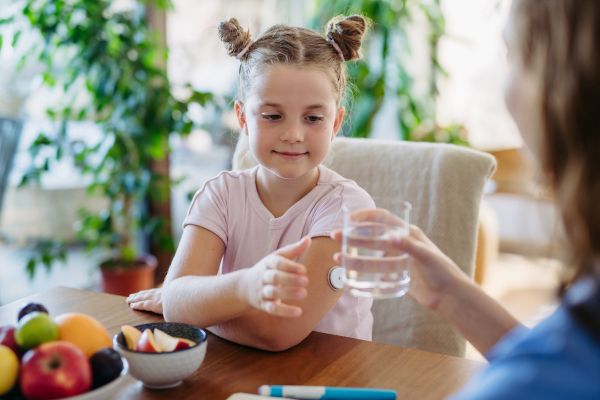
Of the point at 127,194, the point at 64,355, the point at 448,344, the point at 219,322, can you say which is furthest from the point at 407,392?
the point at 127,194

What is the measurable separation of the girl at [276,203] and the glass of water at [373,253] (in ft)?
→ 0.79

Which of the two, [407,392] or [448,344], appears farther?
[448,344]

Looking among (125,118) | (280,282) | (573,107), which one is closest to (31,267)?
(125,118)

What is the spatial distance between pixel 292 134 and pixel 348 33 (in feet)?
1.02

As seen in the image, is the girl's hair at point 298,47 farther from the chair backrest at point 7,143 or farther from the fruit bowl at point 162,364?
the chair backrest at point 7,143

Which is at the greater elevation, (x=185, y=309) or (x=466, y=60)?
(x=466, y=60)

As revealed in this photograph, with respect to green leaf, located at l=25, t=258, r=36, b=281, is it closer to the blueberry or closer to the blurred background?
the blurred background

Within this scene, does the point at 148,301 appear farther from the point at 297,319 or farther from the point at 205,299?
the point at 297,319

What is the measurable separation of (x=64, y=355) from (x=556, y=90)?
2.21 feet

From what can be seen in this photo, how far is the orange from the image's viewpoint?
76 centimetres

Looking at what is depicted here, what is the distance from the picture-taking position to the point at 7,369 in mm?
688

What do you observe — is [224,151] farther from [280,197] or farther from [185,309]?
[185,309]

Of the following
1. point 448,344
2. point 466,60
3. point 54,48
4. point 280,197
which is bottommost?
point 448,344

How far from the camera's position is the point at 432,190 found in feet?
4.71
